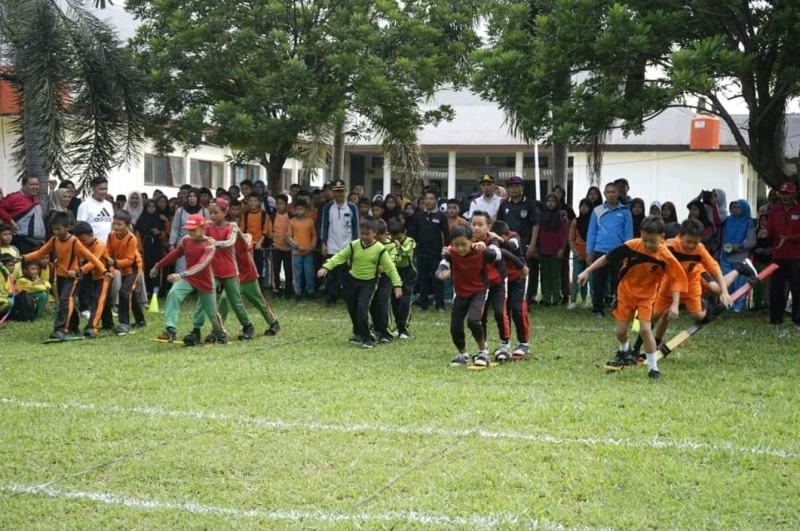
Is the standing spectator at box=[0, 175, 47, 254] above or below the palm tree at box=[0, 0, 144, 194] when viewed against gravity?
below

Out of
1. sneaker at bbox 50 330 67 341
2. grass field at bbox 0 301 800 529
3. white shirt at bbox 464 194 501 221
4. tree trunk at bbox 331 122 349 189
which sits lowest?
grass field at bbox 0 301 800 529

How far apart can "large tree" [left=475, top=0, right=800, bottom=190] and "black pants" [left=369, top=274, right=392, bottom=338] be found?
350cm

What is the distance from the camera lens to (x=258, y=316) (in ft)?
48.3

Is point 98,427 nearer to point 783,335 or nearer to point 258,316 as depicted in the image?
point 258,316

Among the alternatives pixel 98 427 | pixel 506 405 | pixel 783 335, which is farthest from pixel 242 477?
pixel 783 335

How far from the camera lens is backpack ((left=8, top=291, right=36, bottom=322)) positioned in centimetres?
1402

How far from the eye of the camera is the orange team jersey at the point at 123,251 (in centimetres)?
1328

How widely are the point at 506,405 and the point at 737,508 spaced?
113 inches

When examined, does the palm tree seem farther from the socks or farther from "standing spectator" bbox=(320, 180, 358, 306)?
the socks

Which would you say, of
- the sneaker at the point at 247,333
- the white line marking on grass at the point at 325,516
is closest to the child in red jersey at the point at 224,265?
the sneaker at the point at 247,333

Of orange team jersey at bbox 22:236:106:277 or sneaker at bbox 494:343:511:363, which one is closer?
sneaker at bbox 494:343:511:363

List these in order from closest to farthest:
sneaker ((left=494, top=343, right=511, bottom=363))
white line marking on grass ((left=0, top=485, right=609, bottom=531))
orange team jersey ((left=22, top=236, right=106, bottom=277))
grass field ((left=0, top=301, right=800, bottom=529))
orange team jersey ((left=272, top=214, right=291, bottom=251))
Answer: white line marking on grass ((left=0, top=485, right=609, bottom=531))
grass field ((left=0, top=301, right=800, bottom=529))
sneaker ((left=494, top=343, right=511, bottom=363))
orange team jersey ((left=22, top=236, right=106, bottom=277))
orange team jersey ((left=272, top=214, right=291, bottom=251))

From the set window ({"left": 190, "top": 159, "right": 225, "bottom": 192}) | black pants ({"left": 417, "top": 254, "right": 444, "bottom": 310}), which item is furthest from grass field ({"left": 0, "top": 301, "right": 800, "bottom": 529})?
window ({"left": 190, "top": 159, "right": 225, "bottom": 192})

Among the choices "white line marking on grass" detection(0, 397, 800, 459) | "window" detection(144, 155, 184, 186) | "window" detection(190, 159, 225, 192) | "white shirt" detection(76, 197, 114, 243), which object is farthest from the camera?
"window" detection(190, 159, 225, 192)
